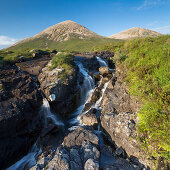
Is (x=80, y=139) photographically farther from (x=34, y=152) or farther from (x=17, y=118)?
(x=17, y=118)

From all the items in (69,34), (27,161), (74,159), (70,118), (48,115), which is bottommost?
(27,161)

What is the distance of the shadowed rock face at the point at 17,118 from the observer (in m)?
7.79

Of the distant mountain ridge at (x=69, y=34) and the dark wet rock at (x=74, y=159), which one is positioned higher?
the distant mountain ridge at (x=69, y=34)

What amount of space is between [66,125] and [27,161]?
165 inches

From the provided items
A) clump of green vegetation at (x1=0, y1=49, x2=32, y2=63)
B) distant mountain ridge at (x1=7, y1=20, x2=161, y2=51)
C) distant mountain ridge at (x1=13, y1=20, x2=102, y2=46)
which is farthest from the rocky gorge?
distant mountain ridge at (x1=13, y1=20, x2=102, y2=46)

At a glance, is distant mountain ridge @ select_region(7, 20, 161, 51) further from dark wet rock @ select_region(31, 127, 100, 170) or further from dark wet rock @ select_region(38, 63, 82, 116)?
dark wet rock @ select_region(31, 127, 100, 170)

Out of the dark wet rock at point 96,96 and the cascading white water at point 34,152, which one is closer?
the cascading white water at point 34,152

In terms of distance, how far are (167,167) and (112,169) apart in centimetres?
217

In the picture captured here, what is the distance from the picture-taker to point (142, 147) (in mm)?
4645

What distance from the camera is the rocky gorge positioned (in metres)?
4.80

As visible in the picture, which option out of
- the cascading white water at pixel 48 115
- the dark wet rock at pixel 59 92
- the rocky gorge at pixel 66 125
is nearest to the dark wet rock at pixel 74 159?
the rocky gorge at pixel 66 125

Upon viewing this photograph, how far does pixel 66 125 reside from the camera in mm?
10641

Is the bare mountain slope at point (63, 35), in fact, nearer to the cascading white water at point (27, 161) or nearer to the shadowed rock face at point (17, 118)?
the shadowed rock face at point (17, 118)

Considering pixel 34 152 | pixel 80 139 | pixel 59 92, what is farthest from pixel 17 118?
pixel 80 139
